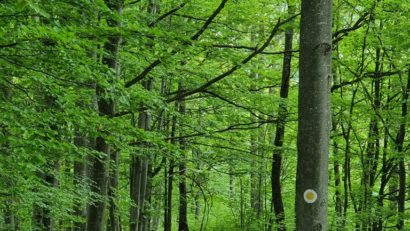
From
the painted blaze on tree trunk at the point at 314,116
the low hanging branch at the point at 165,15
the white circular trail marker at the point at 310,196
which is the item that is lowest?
the white circular trail marker at the point at 310,196

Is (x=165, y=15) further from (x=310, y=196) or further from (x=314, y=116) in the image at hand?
(x=310, y=196)

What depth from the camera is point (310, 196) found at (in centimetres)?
240

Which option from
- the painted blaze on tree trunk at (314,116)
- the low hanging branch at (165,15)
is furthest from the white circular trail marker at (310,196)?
the low hanging branch at (165,15)

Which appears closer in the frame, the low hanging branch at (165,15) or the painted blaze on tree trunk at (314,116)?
the painted blaze on tree trunk at (314,116)

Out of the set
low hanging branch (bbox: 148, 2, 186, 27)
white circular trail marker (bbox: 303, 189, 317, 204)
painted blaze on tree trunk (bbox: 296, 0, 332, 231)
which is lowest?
white circular trail marker (bbox: 303, 189, 317, 204)

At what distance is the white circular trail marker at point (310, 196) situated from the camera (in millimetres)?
2393

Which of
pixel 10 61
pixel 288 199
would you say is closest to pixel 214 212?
pixel 288 199

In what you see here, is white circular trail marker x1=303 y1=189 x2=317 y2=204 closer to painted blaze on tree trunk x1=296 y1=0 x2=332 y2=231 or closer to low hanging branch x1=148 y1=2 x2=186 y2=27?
painted blaze on tree trunk x1=296 y1=0 x2=332 y2=231

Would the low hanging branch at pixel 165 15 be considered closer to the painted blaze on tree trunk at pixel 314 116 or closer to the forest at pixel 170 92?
the forest at pixel 170 92

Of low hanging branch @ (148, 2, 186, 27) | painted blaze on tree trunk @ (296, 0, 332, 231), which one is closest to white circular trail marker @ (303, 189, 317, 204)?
painted blaze on tree trunk @ (296, 0, 332, 231)

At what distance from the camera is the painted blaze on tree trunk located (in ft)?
7.88

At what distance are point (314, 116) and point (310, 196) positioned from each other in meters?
0.44

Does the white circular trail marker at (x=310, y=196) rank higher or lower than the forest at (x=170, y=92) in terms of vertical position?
lower

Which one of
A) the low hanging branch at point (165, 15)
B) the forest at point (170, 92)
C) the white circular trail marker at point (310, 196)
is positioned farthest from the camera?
the low hanging branch at point (165, 15)
